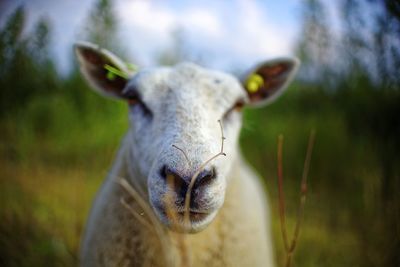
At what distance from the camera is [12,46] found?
3.22 meters

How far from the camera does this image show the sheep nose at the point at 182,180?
49.9 inches

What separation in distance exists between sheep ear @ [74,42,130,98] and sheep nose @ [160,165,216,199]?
3.90ft

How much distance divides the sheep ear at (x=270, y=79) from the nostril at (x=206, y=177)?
1.32 metres

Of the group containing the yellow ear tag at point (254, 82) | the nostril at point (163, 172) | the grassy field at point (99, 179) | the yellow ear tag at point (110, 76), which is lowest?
the grassy field at point (99, 179)

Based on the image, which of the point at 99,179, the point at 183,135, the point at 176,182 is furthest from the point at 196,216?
the point at 99,179

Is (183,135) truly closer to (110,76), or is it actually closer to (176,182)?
(176,182)

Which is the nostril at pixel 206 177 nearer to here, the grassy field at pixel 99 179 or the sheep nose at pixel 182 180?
the sheep nose at pixel 182 180

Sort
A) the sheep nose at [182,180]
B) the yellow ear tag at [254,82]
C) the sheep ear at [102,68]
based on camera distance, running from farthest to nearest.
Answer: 1. the yellow ear tag at [254,82]
2. the sheep ear at [102,68]
3. the sheep nose at [182,180]

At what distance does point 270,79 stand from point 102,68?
4.97ft

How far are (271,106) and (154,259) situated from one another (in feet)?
26.3

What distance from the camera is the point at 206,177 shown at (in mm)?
1307

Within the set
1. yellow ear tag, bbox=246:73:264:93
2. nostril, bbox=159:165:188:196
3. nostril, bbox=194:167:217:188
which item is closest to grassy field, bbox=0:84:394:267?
yellow ear tag, bbox=246:73:264:93

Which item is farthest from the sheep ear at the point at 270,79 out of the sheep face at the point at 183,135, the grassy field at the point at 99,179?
the sheep face at the point at 183,135

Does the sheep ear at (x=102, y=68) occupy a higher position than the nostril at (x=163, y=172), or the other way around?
the sheep ear at (x=102, y=68)
